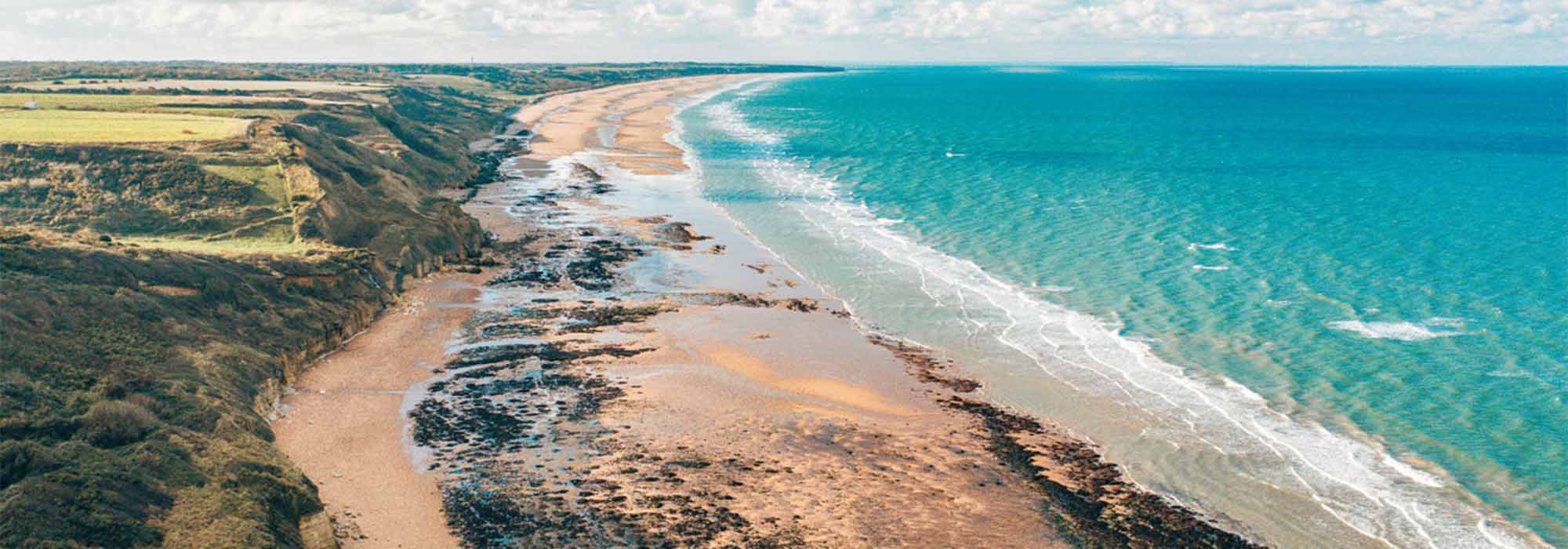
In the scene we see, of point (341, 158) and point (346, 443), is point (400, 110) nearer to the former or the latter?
point (341, 158)

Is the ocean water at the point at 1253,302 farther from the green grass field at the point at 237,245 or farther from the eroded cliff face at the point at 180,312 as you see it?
the green grass field at the point at 237,245

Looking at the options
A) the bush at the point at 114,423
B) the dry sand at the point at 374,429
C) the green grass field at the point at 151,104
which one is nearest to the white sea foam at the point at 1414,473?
the dry sand at the point at 374,429

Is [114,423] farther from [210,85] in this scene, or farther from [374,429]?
[210,85]

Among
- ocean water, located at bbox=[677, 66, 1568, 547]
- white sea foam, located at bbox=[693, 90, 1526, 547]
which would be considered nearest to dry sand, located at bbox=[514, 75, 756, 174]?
ocean water, located at bbox=[677, 66, 1568, 547]

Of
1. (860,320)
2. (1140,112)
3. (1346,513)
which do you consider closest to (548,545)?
(1346,513)

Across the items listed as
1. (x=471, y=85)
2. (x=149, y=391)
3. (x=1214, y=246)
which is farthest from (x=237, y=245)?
(x=471, y=85)

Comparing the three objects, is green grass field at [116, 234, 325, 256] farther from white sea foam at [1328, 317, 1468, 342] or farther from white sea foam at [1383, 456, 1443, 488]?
white sea foam at [1328, 317, 1468, 342]
